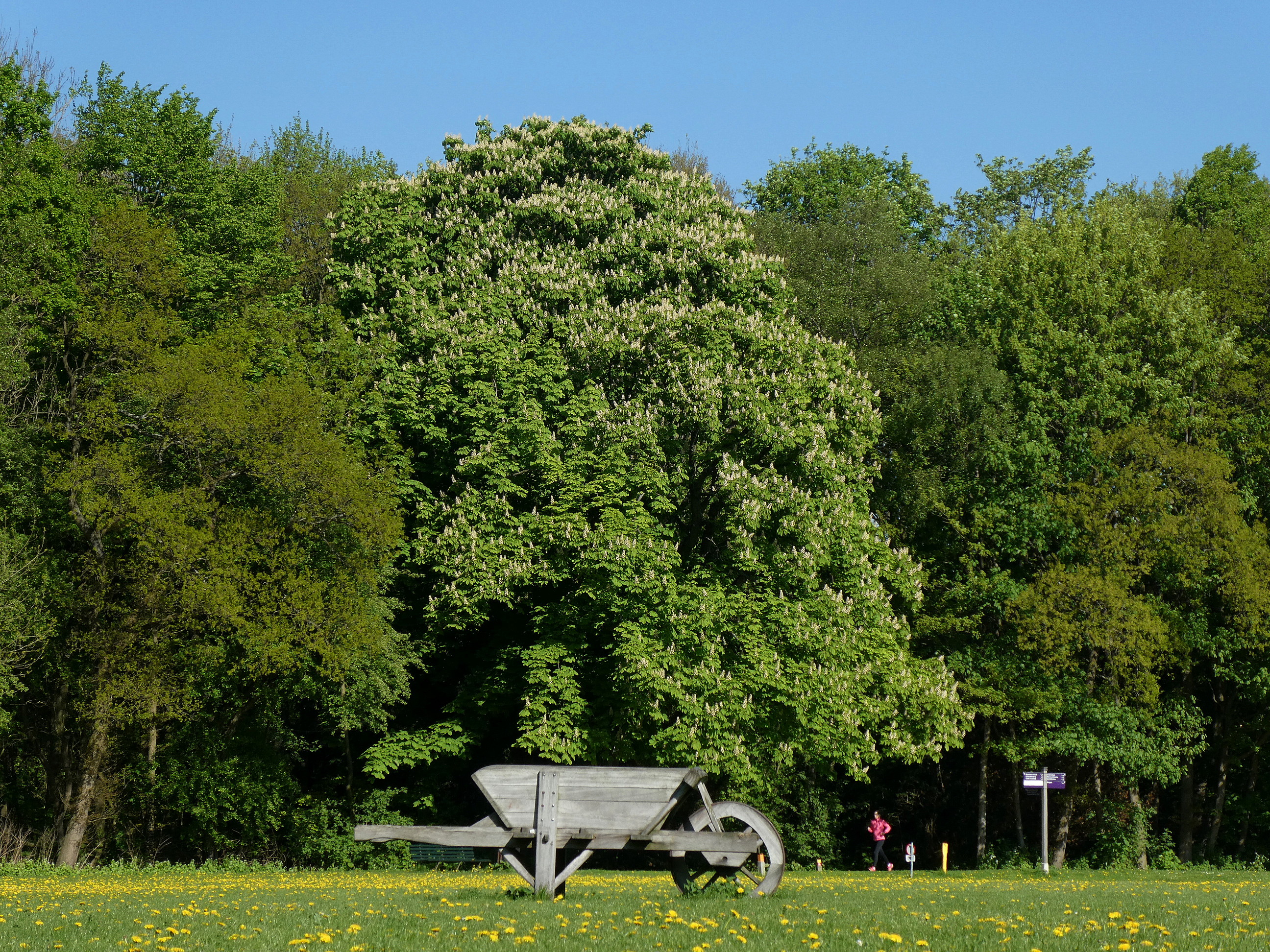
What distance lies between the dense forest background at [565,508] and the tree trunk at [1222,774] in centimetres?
18

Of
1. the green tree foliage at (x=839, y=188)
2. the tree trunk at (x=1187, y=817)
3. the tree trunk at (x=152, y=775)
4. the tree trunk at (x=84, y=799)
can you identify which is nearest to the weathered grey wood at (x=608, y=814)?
the tree trunk at (x=152, y=775)

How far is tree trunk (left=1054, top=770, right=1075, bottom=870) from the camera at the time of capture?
3412 centimetres

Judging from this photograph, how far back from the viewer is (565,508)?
27.0 m

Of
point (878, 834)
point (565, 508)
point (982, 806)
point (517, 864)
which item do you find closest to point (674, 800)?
point (517, 864)

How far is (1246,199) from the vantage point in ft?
140

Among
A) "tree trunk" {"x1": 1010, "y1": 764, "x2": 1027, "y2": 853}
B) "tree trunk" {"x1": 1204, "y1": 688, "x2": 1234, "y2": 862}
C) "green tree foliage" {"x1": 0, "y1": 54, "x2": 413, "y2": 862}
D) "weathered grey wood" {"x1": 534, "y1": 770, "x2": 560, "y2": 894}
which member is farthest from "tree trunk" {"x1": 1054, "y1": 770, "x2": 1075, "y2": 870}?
"weathered grey wood" {"x1": 534, "y1": 770, "x2": 560, "y2": 894}

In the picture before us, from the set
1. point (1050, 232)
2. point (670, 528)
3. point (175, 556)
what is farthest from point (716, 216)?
point (175, 556)

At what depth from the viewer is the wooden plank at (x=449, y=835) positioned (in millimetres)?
12555

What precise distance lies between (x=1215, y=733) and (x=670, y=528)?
1968 cm

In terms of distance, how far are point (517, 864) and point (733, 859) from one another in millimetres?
2257

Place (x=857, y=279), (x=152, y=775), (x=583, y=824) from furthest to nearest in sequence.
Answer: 1. (x=857, y=279)
2. (x=152, y=775)
3. (x=583, y=824)

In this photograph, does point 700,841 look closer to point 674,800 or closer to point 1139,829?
point 674,800

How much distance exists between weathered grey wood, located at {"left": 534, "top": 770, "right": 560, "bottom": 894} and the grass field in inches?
10.7

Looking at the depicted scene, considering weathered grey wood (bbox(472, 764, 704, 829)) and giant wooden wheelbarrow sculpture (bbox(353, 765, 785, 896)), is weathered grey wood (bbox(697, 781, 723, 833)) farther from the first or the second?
weathered grey wood (bbox(472, 764, 704, 829))
